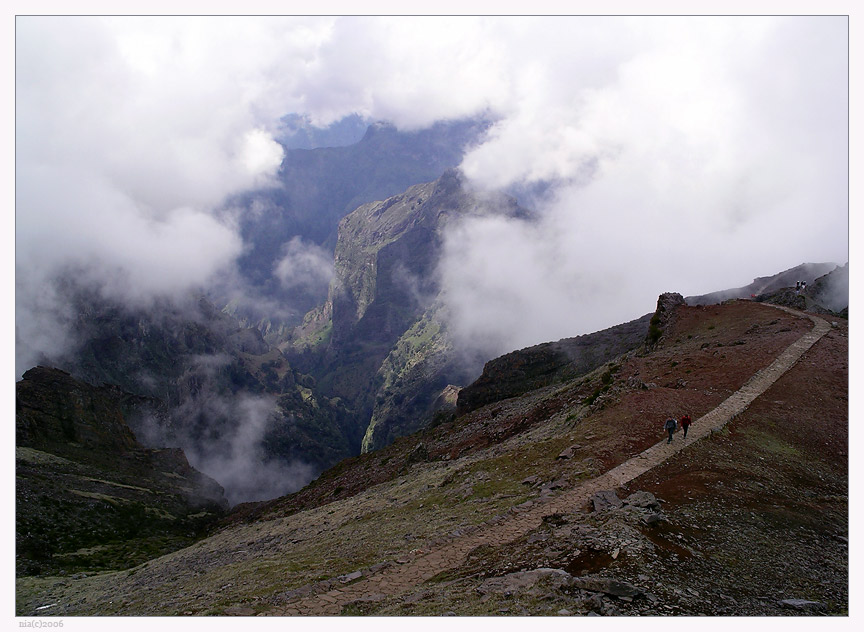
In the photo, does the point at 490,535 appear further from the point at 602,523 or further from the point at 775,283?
the point at 775,283

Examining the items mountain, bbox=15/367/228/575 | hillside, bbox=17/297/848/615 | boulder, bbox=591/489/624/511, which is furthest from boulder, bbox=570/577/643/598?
mountain, bbox=15/367/228/575

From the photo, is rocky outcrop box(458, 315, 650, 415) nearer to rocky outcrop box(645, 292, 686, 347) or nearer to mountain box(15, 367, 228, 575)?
Result: rocky outcrop box(645, 292, 686, 347)

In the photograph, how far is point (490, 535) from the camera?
2369 cm

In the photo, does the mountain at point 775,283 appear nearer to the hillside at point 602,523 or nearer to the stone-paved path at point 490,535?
the hillside at point 602,523

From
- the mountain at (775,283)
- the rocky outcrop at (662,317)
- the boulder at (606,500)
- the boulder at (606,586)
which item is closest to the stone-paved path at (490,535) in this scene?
the boulder at (606,500)

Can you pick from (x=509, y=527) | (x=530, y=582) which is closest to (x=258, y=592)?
(x=509, y=527)

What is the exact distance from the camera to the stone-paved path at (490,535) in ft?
66.5

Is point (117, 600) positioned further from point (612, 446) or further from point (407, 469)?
point (612, 446)

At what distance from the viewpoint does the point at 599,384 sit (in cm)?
4738

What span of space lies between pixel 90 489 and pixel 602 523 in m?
109

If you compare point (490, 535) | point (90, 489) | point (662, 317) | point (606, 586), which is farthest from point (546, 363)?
point (90, 489)

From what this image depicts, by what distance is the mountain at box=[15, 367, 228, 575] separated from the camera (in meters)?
75.1

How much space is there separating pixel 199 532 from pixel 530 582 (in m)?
100

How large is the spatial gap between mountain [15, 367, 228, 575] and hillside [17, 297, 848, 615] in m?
29.9
